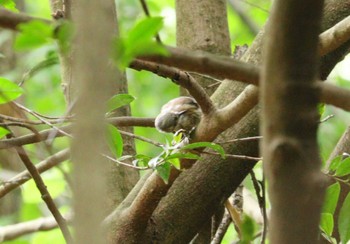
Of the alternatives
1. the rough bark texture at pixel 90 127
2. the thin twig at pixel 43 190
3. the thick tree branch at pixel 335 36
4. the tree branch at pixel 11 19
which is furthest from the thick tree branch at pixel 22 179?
the rough bark texture at pixel 90 127

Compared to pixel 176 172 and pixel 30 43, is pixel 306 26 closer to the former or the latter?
pixel 30 43

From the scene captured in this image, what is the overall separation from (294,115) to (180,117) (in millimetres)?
745

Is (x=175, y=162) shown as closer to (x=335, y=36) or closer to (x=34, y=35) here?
(x=335, y=36)

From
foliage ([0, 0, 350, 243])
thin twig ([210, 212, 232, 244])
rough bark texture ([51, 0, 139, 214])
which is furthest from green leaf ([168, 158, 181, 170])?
rough bark texture ([51, 0, 139, 214])

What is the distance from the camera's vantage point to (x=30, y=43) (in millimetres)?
827

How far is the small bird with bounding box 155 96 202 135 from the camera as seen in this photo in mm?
1440

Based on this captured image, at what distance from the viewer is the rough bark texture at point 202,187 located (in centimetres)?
164

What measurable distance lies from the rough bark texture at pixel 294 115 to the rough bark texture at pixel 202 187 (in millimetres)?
935

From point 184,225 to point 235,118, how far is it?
42 cm

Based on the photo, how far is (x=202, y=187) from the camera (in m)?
1.65

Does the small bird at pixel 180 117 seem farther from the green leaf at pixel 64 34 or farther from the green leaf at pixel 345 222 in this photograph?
the green leaf at pixel 64 34

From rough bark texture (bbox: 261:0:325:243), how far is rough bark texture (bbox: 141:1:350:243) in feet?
3.07

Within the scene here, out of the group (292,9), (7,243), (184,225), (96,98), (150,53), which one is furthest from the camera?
(7,243)

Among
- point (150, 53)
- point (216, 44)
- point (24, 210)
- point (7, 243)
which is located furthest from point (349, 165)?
point (24, 210)
